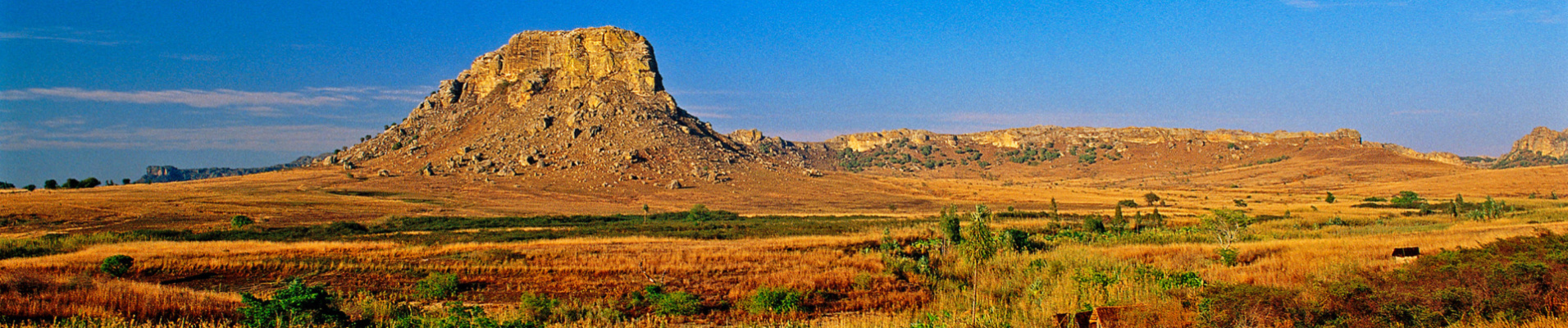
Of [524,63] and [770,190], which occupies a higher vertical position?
[524,63]

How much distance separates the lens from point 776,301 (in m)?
15.9

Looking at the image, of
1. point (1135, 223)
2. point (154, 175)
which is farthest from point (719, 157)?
point (154, 175)

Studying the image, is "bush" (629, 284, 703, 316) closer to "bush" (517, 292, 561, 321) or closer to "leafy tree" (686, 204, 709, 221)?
"bush" (517, 292, 561, 321)

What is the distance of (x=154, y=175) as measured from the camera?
111062 millimetres

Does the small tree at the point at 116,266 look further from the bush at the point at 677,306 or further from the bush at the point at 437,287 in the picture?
the bush at the point at 677,306

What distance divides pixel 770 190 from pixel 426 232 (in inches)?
1730

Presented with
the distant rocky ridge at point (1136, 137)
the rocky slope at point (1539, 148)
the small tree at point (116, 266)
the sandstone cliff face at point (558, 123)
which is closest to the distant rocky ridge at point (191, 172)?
the sandstone cliff face at point (558, 123)

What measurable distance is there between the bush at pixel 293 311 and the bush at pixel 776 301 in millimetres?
7420

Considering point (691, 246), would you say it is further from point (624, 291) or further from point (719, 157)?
point (719, 157)

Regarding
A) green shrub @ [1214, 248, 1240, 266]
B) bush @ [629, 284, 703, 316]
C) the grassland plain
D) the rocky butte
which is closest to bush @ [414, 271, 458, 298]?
the grassland plain

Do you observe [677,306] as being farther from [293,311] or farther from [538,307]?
[293,311]

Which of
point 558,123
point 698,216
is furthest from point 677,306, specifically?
point 558,123

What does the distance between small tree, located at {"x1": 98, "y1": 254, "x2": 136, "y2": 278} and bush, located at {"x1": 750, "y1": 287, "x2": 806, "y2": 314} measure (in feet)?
51.7

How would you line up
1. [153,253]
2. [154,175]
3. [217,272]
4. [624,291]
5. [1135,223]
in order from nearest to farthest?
1. [624,291]
2. [217,272]
3. [153,253]
4. [1135,223]
5. [154,175]
